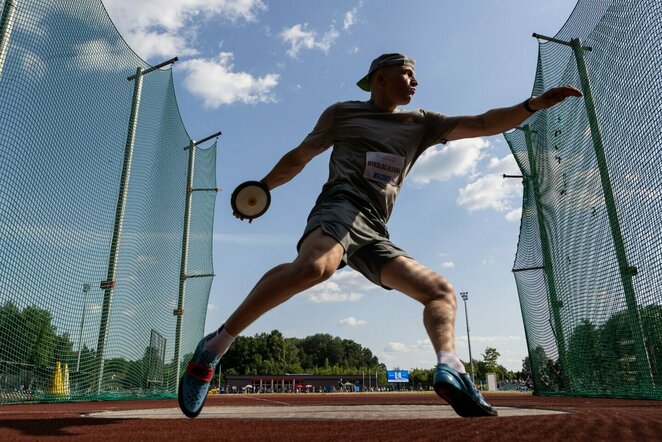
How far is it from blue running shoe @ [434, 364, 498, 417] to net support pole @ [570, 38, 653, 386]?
4.48m

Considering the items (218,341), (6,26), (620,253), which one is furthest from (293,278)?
(620,253)

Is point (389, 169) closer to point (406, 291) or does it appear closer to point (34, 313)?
point (406, 291)

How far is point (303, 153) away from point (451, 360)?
1526mm

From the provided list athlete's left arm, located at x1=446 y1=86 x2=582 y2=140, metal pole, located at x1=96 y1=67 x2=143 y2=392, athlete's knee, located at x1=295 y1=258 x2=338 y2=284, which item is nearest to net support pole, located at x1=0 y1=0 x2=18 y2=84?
metal pole, located at x1=96 y1=67 x2=143 y2=392

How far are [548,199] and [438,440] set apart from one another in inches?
315

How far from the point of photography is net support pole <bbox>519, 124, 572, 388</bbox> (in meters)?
8.43

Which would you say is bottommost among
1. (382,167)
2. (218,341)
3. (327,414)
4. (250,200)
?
(327,414)

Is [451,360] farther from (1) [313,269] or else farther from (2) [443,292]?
(1) [313,269]

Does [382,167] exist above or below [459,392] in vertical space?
above

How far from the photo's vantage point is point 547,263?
8.84 m

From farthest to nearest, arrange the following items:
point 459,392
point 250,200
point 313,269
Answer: point 250,200, point 313,269, point 459,392

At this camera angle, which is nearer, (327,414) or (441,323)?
(441,323)

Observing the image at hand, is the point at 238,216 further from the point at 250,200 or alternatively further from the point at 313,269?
the point at 313,269

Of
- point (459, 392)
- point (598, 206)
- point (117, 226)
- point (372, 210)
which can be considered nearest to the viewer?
point (459, 392)
